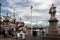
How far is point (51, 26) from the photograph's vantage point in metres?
14.8

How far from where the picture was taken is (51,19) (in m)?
14.9

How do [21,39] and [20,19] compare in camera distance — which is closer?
[21,39]

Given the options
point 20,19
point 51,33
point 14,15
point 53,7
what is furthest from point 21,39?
point 20,19

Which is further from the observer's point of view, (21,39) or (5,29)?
(5,29)

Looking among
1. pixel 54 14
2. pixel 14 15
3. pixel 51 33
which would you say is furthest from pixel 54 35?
pixel 14 15

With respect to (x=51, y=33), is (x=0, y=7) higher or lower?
higher

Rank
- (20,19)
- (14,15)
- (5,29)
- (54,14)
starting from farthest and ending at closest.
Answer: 1. (20,19)
2. (14,15)
3. (5,29)
4. (54,14)

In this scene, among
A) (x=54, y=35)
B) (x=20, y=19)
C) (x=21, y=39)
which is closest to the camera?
(x=21, y=39)

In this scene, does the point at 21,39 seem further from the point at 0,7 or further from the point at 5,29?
the point at 0,7

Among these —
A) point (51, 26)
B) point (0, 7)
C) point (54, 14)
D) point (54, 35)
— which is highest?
point (0, 7)

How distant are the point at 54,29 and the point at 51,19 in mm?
1206

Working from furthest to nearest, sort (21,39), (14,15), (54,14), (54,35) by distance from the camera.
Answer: (14,15) → (54,14) → (54,35) → (21,39)

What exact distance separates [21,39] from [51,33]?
4.34 metres

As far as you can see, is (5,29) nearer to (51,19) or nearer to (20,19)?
(51,19)
